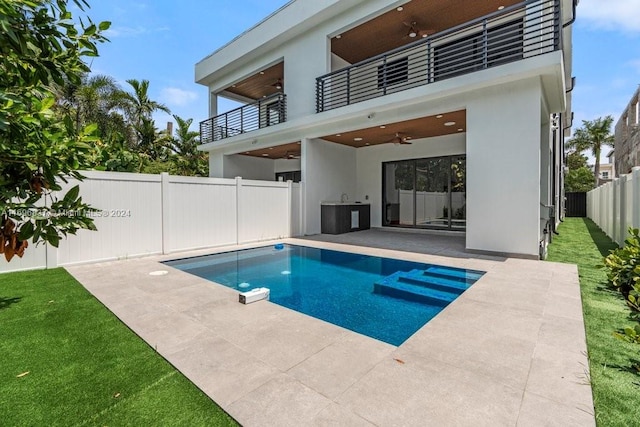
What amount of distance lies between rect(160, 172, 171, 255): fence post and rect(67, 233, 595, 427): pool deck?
130 inches

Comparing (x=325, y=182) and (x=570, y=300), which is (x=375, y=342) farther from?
(x=325, y=182)

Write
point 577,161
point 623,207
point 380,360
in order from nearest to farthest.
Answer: point 380,360
point 623,207
point 577,161

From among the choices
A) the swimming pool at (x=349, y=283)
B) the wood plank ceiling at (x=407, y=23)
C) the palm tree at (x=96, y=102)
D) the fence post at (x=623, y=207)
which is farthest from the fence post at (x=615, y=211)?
the palm tree at (x=96, y=102)

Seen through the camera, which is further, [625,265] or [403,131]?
[403,131]

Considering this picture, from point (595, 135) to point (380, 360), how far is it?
47853 mm

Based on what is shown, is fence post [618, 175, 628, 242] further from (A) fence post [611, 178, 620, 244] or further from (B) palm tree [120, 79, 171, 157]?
(B) palm tree [120, 79, 171, 157]

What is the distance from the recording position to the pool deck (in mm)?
2156

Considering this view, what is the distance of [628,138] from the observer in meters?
30.7

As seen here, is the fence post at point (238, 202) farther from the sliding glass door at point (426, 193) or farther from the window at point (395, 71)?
the sliding glass door at point (426, 193)

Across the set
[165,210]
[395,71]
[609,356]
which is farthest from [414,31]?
[609,356]

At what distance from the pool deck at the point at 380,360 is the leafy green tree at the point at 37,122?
161 cm

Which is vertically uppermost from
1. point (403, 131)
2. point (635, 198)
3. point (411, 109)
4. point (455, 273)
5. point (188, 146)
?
point (188, 146)

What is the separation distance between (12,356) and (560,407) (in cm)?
461

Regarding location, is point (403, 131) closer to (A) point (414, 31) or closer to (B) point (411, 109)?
(B) point (411, 109)
